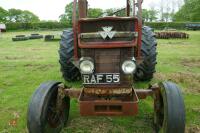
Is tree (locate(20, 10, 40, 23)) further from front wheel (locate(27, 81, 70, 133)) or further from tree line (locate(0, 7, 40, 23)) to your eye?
front wheel (locate(27, 81, 70, 133))

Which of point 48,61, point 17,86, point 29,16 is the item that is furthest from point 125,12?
point 29,16

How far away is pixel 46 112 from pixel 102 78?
3.25ft

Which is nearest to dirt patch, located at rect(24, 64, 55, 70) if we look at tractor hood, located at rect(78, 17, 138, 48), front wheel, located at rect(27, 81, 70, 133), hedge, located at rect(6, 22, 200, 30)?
front wheel, located at rect(27, 81, 70, 133)

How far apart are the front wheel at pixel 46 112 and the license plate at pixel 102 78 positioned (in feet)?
1.89

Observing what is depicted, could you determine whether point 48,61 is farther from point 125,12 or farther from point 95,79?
point 95,79

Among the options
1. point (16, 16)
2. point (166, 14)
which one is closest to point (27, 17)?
point (16, 16)

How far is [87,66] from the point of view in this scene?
5477 mm

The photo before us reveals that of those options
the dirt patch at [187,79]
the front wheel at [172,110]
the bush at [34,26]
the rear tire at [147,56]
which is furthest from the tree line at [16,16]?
the front wheel at [172,110]

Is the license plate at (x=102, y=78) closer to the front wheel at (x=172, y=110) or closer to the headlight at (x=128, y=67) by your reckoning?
the headlight at (x=128, y=67)

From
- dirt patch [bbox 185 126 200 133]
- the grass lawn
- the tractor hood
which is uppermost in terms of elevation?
the tractor hood

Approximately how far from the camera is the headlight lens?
5.46 m

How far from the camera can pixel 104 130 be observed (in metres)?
A: 5.82

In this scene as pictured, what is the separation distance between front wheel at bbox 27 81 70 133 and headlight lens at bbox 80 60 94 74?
576 mm

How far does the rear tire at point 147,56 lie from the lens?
8078 mm
